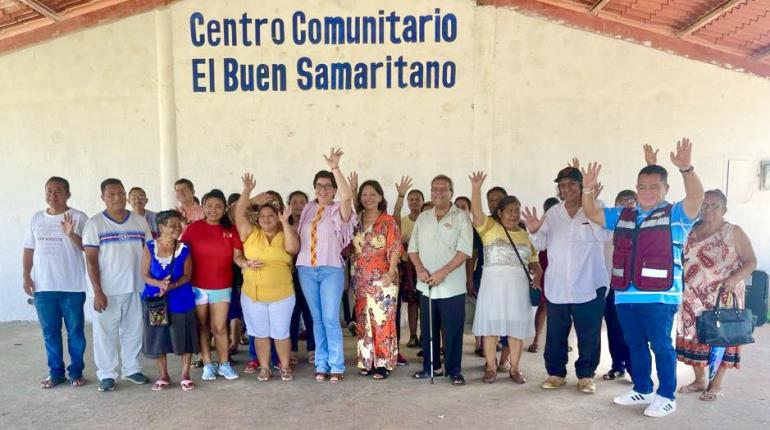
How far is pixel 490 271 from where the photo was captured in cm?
356

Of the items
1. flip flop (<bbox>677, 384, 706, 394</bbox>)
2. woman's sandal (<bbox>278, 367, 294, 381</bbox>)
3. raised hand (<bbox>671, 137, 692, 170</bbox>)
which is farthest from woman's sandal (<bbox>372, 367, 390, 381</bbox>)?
raised hand (<bbox>671, 137, 692, 170</bbox>)

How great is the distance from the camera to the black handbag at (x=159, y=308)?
11.2 feet

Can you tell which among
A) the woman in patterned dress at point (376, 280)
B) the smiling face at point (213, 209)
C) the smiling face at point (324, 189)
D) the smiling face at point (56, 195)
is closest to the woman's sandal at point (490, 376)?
the woman in patterned dress at point (376, 280)

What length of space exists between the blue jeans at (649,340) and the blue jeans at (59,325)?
3.80 meters

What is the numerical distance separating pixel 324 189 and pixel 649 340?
2.37 metres

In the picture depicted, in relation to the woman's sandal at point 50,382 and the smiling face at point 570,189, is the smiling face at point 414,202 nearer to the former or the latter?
the smiling face at point 570,189

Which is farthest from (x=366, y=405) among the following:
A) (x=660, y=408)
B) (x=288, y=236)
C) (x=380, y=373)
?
(x=660, y=408)

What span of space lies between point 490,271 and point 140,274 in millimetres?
2548

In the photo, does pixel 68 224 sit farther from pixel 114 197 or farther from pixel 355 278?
pixel 355 278

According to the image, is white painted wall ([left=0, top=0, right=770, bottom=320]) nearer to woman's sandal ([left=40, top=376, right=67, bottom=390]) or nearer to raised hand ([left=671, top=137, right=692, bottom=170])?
woman's sandal ([left=40, top=376, right=67, bottom=390])

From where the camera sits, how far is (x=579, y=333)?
343cm

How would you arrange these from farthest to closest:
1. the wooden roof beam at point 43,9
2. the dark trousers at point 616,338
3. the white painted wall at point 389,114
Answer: the white painted wall at point 389,114 → the wooden roof beam at point 43,9 → the dark trousers at point 616,338

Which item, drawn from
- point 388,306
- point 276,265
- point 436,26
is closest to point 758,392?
point 388,306

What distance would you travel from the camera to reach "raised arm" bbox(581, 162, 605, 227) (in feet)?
10.0
